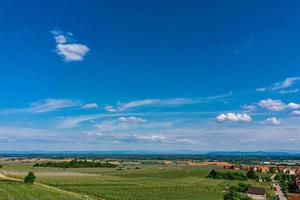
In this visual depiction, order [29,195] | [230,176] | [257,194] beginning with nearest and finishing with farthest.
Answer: [29,195] → [257,194] → [230,176]

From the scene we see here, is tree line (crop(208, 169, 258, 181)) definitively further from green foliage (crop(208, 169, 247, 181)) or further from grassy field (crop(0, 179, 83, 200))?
grassy field (crop(0, 179, 83, 200))

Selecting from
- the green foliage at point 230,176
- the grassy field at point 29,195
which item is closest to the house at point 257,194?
the grassy field at point 29,195

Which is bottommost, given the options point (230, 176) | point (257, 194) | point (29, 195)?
point (29, 195)

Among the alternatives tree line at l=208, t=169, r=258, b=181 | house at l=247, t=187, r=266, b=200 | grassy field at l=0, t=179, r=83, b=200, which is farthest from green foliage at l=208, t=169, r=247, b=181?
grassy field at l=0, t=179, r=83, b=200

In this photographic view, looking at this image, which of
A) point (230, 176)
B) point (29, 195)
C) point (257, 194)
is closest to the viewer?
point (29, 195)

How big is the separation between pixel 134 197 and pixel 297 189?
41.1 m

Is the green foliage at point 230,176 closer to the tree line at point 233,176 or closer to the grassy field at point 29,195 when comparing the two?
the tree line at point 233,176

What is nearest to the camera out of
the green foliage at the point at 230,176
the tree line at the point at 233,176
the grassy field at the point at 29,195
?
the grassy field at the point at 29,195

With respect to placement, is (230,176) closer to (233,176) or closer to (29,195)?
(233,176)

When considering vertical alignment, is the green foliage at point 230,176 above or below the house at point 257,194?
above

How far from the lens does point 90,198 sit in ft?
229

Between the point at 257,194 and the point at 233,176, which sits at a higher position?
the point at 233,176

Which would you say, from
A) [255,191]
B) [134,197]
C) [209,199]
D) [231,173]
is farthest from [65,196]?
[231,173]

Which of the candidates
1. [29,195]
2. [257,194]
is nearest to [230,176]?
[257,194]
